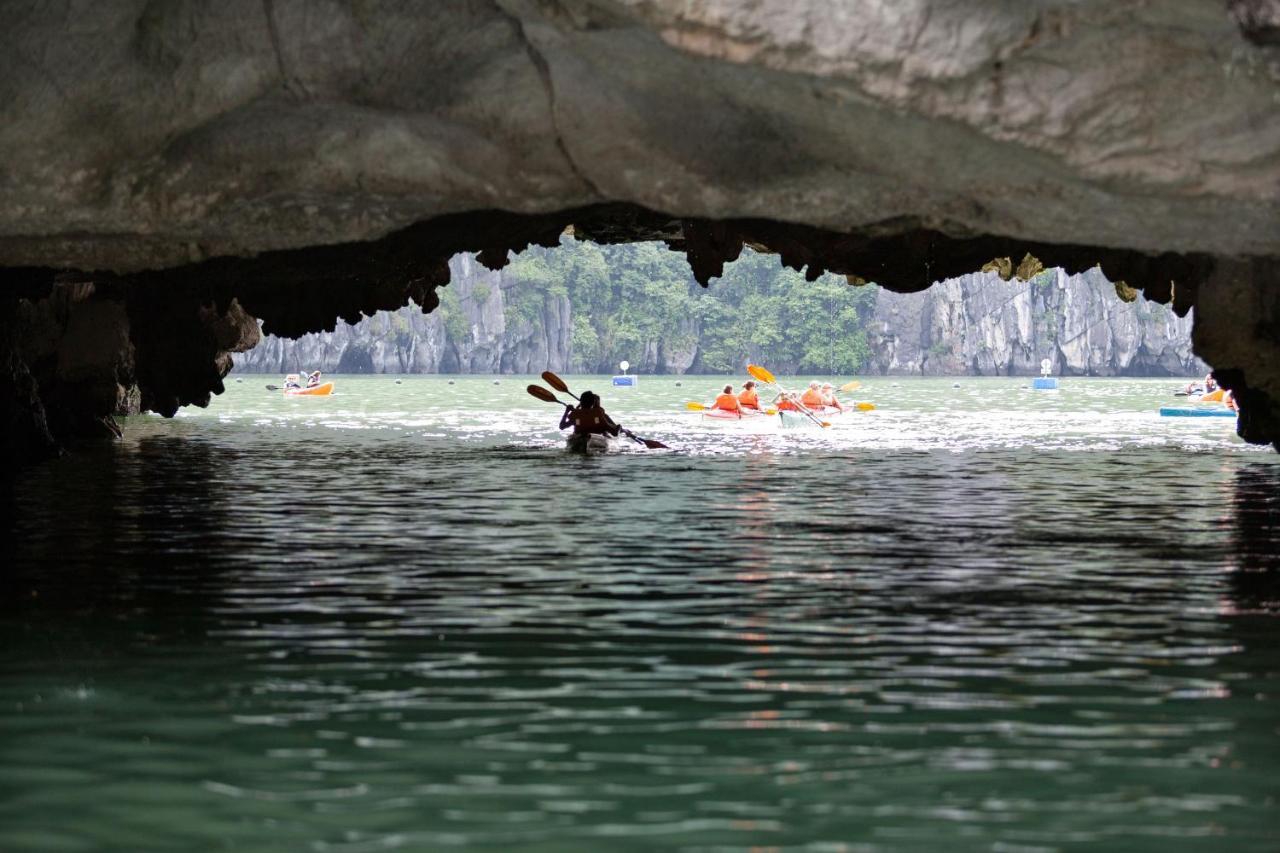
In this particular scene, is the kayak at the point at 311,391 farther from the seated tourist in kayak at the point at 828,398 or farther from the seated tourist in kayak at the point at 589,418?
the seated tourist in kayak at the point at 589,418

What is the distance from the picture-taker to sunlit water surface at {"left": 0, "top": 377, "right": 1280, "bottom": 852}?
197 inches

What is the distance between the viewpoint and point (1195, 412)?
3753cm

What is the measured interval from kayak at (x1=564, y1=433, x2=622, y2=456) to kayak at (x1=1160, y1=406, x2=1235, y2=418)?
18.5 metres

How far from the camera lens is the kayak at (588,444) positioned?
22.5 meters

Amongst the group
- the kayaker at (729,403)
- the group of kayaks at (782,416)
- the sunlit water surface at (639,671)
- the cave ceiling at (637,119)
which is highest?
the cave ceiling at (637,119)

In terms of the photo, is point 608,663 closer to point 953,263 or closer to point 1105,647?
point 1105,647

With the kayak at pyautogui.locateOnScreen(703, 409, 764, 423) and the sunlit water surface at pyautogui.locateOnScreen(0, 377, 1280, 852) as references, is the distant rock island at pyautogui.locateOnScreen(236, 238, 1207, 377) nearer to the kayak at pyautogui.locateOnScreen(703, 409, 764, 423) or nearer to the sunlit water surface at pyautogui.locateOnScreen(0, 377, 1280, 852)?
the kayak at pyautogui.locateOnScreen(703, 409, 764, 423)

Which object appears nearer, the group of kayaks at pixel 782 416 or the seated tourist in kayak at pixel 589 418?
the seated tourist in kayak at pixel 589 418

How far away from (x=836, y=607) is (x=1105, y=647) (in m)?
1.57

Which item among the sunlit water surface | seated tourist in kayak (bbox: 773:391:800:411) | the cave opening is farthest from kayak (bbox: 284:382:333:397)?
the sunlit water surface

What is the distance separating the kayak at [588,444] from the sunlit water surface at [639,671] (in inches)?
251

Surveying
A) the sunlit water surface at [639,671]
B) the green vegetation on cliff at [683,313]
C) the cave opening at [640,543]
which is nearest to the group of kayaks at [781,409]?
the cave opening at [640,543]

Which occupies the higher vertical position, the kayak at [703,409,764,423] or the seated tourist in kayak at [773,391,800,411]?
the seated tourist in kayak at [773,391,800,411]

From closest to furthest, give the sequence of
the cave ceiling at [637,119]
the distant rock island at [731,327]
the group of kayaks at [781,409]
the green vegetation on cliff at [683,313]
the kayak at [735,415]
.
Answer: the cave ceiling at [637,119] → the group of kayaks at [781,409] → the kayak at [735,415] → the distant rock island at [731,327] → the green vegetation on cliff at [683,313]
